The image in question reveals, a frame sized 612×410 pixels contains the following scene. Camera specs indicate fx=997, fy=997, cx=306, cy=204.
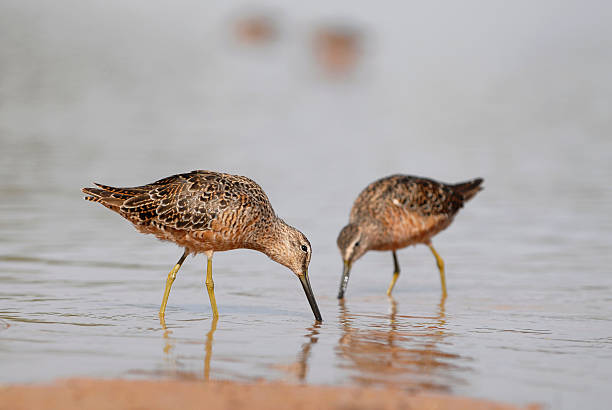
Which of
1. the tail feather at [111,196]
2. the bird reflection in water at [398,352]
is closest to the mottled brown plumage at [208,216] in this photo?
the tail feather at [111,196]

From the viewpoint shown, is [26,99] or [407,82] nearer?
[26,99]

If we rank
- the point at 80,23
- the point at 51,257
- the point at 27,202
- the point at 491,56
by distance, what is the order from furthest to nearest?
the point at 491,56 < the point at 80,23 < the point at 27,202 < the point at 51,257

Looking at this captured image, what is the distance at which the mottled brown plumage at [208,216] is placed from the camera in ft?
22.8

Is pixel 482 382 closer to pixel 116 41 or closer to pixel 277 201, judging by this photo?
pixel 277 201

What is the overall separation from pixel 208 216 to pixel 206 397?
251 centimetres

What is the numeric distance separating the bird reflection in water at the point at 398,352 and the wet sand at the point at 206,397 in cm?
28

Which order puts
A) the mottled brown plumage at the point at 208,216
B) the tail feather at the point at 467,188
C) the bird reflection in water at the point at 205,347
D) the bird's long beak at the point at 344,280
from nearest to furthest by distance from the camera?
the bird reflection in water at the point at 205,347
the mottled brown plumage at the point at 208,216
the bird's long beak at the point at 344,280
the tail feather at the point at 467,188

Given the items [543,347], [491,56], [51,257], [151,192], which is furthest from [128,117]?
[491,56]

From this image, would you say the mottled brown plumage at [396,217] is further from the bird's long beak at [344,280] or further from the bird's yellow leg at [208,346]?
the bird's yellow leg at [208,346]

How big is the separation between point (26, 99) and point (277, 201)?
12267mm

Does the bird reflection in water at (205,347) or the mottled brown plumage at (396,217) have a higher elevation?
the mottled brown plumage at (396,217)

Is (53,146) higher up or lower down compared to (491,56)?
lower down

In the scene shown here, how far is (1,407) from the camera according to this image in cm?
432

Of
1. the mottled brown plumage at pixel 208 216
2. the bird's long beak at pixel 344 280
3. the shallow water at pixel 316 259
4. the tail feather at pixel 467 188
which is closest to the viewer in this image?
the shallow water at pixel 316 259
